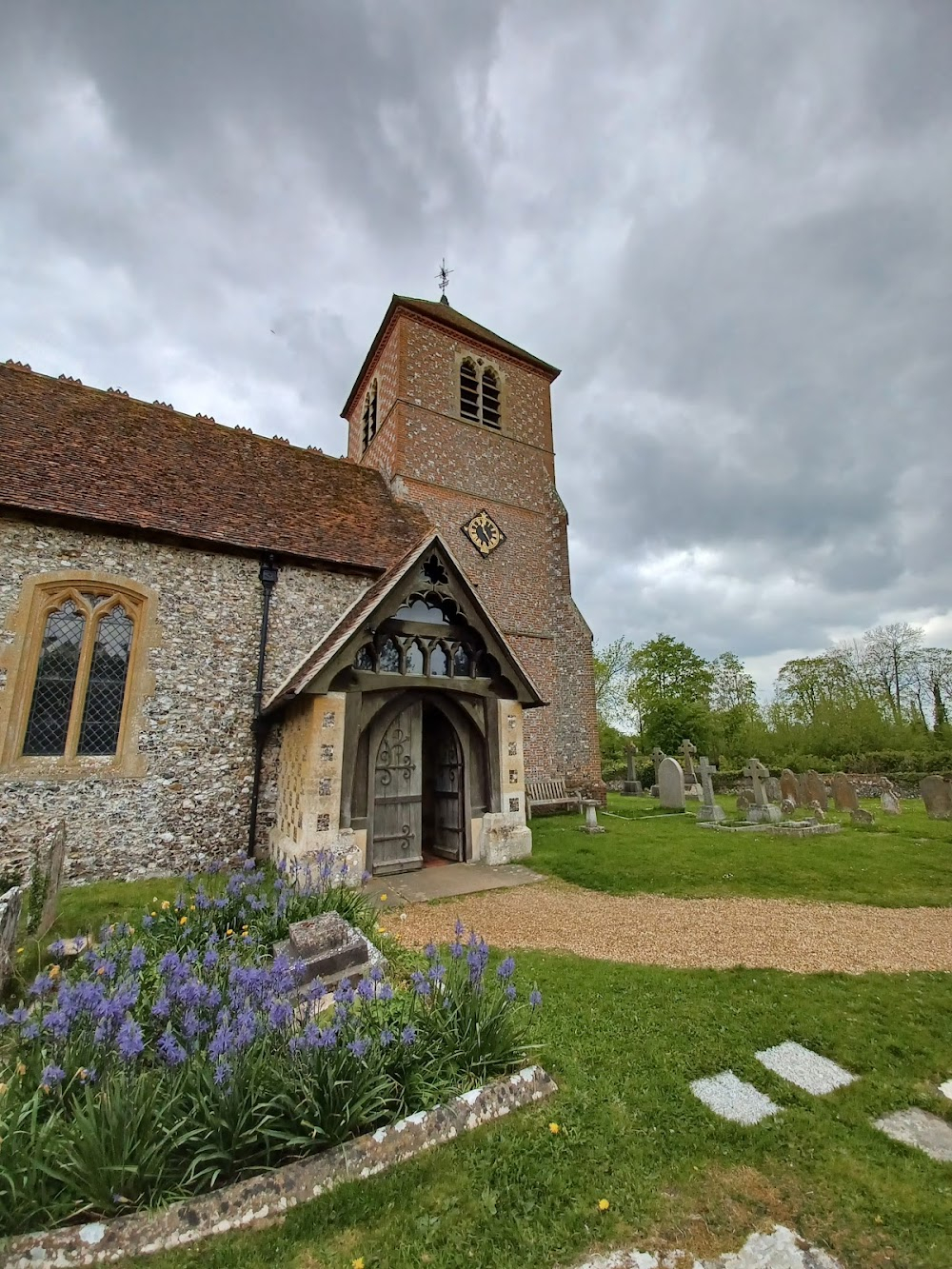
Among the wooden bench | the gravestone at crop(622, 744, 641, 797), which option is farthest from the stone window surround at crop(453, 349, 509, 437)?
the gravestone at crop(622, 744, 641, 797)

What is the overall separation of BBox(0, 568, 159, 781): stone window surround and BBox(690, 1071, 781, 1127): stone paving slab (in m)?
8.60

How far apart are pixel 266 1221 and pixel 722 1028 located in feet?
9.86

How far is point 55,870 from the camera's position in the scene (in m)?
5.92

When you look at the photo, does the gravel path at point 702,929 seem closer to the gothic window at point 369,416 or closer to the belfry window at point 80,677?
the belfry window at point 80,677

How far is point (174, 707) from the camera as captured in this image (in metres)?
9.04

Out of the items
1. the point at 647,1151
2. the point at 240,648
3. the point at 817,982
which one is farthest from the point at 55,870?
the point at 817,982

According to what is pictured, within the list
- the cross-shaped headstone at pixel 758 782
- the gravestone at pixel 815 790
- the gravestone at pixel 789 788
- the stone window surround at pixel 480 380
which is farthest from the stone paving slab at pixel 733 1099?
the stone window surround at pixel 480 380

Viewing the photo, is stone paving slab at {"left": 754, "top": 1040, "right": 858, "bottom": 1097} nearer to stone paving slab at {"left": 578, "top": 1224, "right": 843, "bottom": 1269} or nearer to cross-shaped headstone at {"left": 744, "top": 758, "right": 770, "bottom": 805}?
stone paving slab at {"left": 578, "top": 1224, "right": 843, "bottom": 1269}

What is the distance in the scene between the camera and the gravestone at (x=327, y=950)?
13.7 feet

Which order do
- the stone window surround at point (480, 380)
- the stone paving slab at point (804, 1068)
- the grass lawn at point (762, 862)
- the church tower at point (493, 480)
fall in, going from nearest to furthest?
the stone paving slab at point (804, 1068), the grass lawn at point (762, 862), the church tower at point (493, 480), the stone window surround at point (480, 380)

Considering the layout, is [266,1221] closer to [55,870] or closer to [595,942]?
[595,942]

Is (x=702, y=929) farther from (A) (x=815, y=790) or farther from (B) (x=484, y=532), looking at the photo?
(B) (x=484, y=532)

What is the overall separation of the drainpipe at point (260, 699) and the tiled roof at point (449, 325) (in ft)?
36.9

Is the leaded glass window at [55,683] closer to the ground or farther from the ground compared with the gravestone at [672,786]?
farther from the ground
